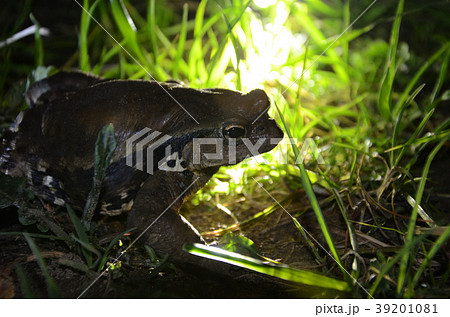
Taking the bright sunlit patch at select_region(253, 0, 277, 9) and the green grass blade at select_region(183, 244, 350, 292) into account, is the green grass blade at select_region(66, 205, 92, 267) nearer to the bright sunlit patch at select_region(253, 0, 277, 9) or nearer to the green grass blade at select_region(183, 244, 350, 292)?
the green grass blade at select_region(183, 244, 350, 292)

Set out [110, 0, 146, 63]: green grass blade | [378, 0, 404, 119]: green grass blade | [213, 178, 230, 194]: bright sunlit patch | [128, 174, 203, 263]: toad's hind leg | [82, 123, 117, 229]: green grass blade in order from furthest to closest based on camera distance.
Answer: [110, 0, 146, 63]: green grass blade
[213, 178, 230, 194]: bright sunlit patch
[378, 0, 404, 119]: green grass blade
[128, 174, 203, 263]: toad's hind leg
[82, 123, 117, 229]: green grass blade

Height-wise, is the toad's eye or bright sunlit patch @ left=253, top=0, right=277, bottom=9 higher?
bright sunlit patch @ left=253, top=0, right=277, bottom=9

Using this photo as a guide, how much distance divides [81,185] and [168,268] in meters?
0.73

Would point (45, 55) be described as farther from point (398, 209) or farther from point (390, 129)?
point (398, 209)

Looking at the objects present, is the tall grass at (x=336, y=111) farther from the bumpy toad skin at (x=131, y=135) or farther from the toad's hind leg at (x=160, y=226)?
the toad's hind leg at (x=160, y=226)

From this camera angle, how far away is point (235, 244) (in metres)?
1.97

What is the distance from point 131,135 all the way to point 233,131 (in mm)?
579

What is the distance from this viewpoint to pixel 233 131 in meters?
2.17

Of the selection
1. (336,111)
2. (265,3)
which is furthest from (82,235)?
(265,3)

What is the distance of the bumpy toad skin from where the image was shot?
2145 mm

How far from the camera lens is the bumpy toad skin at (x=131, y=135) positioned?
214 cm

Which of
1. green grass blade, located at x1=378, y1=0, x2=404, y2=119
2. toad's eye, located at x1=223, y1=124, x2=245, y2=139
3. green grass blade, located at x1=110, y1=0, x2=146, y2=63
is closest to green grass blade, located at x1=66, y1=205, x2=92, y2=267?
toad's eye, located at x1=223, y1=124, x2=245, y2=139

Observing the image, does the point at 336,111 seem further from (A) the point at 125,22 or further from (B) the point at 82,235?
(B) the point at 82,235

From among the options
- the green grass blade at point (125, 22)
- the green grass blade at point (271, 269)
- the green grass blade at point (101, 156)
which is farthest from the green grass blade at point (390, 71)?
the green grass blade at point (125, 22)
